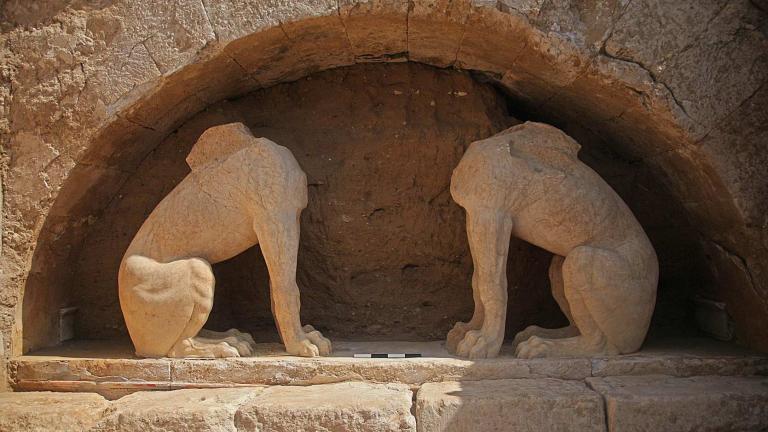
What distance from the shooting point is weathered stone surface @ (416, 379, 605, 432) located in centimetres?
316

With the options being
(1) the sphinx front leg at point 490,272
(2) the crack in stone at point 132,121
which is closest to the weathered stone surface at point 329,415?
(1) the sphinx front leg at point 490,272

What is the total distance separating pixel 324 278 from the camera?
174 inches

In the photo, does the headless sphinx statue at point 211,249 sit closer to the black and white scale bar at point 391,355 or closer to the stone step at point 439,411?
the black and white scale bar at point 391,355

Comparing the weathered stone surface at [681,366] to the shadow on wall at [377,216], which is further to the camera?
the shadow on wall at [377,216]

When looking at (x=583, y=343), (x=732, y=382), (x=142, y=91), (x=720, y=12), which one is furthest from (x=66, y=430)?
(x=720, y=12)

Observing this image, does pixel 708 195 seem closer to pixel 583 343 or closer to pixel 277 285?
pixel 583 343

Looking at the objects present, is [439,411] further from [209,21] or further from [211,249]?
[209,21]

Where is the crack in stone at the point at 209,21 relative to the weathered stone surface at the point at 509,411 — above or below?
above

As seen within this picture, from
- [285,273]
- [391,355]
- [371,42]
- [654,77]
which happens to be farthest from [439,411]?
[371,42]

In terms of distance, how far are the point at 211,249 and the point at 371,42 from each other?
1463 millimetres

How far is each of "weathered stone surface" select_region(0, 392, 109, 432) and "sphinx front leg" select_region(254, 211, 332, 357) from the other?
94 centimetres

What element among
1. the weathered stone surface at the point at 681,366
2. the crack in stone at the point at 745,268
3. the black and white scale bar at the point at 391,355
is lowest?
the weathered stone surface at the point at 681,366

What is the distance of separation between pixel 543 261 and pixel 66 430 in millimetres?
2815

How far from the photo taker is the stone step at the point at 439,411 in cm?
315
